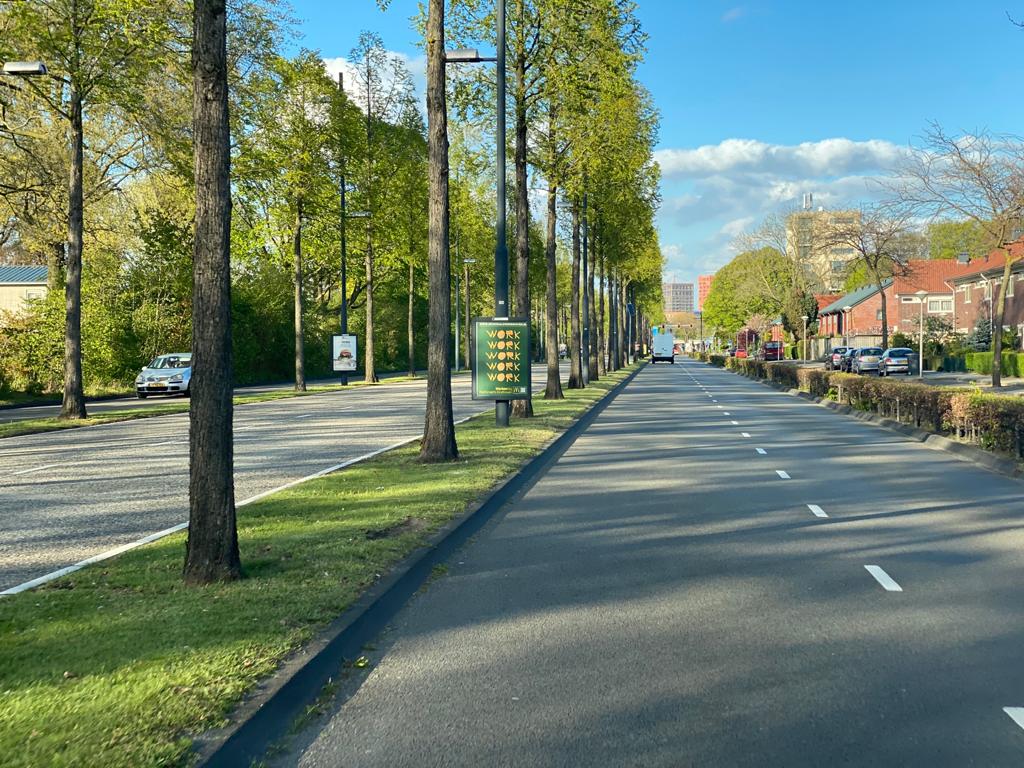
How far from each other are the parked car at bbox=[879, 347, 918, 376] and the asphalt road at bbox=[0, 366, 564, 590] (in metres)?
35.3

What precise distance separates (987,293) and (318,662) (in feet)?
239

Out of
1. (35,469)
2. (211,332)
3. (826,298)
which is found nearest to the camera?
(211,332)

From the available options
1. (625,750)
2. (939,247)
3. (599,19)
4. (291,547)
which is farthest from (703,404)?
(939,247)

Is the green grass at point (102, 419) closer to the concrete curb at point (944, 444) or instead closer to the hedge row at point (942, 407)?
the concrete curb at point (944, 444)

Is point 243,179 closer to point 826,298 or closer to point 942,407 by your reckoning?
point 942,407

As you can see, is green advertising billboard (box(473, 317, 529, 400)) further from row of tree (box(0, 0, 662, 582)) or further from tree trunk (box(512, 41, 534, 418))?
tree trunk (box(512, 41, 534, 418))

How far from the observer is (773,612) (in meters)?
6.91

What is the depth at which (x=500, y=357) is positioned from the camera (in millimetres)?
20234

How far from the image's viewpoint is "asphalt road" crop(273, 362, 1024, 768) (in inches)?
179

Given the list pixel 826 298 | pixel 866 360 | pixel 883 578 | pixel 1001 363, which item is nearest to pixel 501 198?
pixel 883 578

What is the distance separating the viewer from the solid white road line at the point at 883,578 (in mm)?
7652

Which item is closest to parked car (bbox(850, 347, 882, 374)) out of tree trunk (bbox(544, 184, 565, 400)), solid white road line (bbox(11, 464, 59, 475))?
tree trunk (bbox(544, 184, 565, 400))

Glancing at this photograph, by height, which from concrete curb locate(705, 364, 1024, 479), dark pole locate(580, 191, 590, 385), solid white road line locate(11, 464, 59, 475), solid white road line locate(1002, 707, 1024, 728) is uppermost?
dark pole locate(580, 191, 590, 385)

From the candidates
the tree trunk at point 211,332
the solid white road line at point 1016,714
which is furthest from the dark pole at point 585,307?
the solid white road line at point 1016,714
